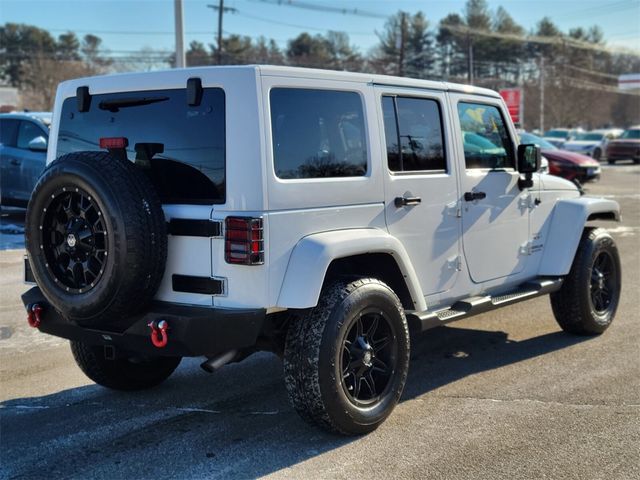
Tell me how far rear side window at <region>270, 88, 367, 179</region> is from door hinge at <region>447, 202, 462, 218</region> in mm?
865

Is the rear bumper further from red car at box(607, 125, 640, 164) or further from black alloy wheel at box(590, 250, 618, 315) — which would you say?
red car at box(607, 125, 640, 164)

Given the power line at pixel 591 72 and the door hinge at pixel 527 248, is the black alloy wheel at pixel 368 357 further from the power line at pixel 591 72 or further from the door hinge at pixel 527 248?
the power line at pixel 591 72

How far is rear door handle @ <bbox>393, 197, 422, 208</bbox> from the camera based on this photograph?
432cm

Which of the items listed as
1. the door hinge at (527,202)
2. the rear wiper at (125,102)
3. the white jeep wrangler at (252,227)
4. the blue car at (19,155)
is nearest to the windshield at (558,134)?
the blue car at (19,155)

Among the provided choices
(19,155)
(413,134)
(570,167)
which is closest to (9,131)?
(19,155)

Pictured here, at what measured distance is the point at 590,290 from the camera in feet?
19.5

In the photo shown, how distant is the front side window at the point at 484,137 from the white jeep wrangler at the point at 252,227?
1.25 ft

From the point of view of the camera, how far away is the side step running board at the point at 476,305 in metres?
4.49

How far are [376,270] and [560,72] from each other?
252 ft

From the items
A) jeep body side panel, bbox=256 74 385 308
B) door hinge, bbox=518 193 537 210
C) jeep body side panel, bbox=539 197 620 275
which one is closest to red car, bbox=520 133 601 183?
jeep body side panel, bbox=539 197 620 275

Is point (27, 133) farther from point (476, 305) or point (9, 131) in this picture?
point (476, 305)

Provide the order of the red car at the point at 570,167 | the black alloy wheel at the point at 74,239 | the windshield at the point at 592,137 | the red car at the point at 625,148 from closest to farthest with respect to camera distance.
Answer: the black alloy wheel at the point at 74,239, the red car at the point at 570,167, the red car at the point at 625,148, the windshield at the point at 592,137

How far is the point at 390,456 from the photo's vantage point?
374cm

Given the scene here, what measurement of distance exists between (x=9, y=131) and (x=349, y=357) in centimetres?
1020
